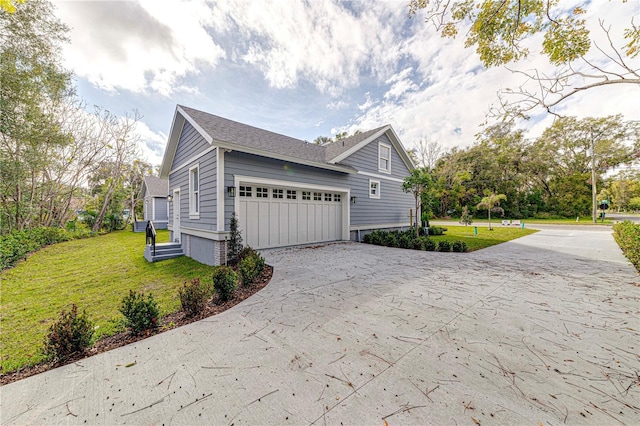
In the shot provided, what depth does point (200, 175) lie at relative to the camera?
7.44 metres

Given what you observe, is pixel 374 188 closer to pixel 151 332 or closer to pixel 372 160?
pixel 372 160

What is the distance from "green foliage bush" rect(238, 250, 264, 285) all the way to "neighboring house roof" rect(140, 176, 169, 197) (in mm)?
17198

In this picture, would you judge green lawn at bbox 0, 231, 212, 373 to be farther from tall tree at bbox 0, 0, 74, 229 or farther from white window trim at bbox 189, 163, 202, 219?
tall tree at bbox 0, 0, 74, 229

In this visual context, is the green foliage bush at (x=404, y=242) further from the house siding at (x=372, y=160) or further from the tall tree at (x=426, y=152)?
the tall tree at (x=426, y=152)

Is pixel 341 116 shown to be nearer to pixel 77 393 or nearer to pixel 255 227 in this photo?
pixel 255 227

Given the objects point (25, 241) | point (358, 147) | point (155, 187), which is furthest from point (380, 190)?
point (155, 187)

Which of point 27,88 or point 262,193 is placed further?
point 27,88

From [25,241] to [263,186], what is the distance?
382 inches

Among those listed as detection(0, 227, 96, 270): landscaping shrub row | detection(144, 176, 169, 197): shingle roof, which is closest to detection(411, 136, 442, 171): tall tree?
detection(144, 176, 169, 197): shingle roof

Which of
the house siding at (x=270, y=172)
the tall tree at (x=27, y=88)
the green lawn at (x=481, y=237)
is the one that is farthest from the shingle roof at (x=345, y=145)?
→ the tall tree at (x=27, y=88)

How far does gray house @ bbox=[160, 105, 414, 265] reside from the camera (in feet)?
22.0

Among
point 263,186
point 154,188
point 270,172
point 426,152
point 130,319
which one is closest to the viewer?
point 130,319

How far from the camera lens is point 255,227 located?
25.0 ft

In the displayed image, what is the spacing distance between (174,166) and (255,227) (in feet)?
18.0
